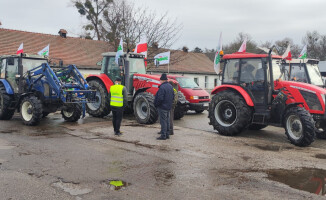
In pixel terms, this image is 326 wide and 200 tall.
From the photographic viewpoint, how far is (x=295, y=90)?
8.72 m

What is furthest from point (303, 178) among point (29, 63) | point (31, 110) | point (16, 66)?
point (16, 66)

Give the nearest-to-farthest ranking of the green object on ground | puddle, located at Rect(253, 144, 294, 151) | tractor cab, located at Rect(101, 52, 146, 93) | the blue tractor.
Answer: the green object on ground, puddle, located at Rect(253, 144, 294, 151), the blue tractor, tractor cab, located at Rect(101, 52, 146, 93)

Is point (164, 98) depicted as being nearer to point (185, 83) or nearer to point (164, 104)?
point (164, 104)

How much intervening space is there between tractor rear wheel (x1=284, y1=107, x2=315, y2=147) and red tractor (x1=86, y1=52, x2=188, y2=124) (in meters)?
4.52

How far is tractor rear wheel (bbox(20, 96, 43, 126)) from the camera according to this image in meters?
10.5

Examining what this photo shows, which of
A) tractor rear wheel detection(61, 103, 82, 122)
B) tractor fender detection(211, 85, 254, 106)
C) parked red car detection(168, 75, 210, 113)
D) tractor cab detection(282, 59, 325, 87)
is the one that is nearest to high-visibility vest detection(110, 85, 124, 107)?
tractor rear wheel detection(61, 103, 82, 122)

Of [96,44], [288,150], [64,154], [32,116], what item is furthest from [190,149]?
[96,44]

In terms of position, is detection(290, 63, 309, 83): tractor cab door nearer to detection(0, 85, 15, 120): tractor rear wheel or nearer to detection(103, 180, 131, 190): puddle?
detection(103, 180, 131, 190): puddle

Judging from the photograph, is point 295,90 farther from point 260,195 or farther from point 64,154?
point 64,154

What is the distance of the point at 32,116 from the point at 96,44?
21.6 metres

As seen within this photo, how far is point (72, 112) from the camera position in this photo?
11844mm

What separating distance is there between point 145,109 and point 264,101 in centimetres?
424

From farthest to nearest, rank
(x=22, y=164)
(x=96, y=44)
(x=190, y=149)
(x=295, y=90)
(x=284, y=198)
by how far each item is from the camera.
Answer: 1. (x=96, y=44)
2. (x=295, y=90)
3. (x=190, y=149)
4. (x=22, y=164)
5. (x=284, y=198)

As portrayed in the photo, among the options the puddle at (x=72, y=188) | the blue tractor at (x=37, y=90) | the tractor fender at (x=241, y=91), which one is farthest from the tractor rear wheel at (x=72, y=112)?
the puddle at (x=72, y=188)
